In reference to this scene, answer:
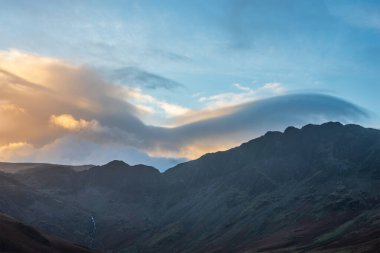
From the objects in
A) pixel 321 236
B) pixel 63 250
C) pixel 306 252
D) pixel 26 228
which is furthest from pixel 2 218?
pixel 321 236

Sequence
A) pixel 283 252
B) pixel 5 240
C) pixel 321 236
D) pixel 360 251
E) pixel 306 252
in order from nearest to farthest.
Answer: pixel 5 240 → pixel 360 251 → pixel 306 252 → pixel 283 252 → pixel 321 236

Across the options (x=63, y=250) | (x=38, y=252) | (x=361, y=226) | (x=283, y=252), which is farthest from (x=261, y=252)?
(x=38, y=252)

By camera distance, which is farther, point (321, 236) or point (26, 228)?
point (321, 236)

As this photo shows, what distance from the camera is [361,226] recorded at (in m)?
195

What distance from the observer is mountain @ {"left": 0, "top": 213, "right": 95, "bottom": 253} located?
114 m

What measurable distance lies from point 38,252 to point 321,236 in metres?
123

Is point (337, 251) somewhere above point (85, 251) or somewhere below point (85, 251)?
below

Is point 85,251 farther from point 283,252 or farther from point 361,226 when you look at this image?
point 361,226

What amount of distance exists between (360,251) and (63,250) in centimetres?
8267

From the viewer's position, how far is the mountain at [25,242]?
4498 inches

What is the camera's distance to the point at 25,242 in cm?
12162

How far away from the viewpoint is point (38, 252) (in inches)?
4732

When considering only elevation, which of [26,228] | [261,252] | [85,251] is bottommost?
[261,252]

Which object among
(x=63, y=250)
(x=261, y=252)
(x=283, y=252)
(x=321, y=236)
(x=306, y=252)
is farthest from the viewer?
(x=321, y=236)
